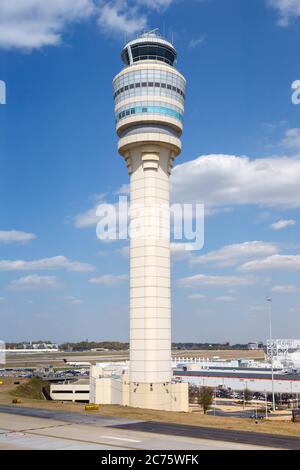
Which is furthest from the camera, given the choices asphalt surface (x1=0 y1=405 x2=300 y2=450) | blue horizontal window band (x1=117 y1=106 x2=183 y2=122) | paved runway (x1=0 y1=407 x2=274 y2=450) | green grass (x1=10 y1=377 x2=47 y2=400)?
green grass (x1=10 y1=377 x2=47 y2=400)

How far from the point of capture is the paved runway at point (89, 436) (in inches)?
1224

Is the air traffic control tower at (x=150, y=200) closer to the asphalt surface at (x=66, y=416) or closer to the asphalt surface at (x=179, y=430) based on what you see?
the asphalt surface at (x=66, y=416)

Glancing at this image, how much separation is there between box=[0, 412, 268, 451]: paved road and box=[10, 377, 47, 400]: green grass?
5354cm

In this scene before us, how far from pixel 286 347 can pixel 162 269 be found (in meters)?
120

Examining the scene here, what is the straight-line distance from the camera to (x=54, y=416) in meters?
45.2

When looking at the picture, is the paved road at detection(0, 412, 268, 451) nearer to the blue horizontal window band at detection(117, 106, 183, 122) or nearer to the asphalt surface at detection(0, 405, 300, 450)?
the asphalt surface at detection(0, 405, 300, 450)

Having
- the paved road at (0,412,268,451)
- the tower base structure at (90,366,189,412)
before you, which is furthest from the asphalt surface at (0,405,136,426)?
the tower base structure at (90,366,189,412)

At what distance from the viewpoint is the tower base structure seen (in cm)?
6894

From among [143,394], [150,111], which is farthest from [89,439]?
[150,111]

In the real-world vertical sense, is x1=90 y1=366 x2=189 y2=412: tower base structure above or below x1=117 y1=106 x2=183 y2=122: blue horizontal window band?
below

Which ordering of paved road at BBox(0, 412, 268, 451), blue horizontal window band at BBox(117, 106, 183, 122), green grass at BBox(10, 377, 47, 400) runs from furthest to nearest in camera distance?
green grass at BBox(10, 377, 47, 400) → blue horizontal window band at BBox(117, 106, 183, 122) → paved road at BBox(0, 412, 268, 451)

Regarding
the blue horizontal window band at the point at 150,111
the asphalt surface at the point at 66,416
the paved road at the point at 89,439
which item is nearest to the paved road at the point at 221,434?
the paved road at the point at 89,439
